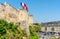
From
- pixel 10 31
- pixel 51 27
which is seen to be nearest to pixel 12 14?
pixel 10 31

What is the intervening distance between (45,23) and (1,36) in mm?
35747

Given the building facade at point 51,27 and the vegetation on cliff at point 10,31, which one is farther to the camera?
the building facade at point 51,27

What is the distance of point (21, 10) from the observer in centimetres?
3278

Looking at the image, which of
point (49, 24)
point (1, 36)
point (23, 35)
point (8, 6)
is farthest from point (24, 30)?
point (49, 24)

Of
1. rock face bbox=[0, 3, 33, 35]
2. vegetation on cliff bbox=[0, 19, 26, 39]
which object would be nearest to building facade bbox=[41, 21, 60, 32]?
rock face bbox=[0, 3, 33, 35]

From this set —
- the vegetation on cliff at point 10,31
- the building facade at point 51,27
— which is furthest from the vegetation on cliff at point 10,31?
the building facade at point 51,27

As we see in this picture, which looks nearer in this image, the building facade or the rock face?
the rock face

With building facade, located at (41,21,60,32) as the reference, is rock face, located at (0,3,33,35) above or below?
above

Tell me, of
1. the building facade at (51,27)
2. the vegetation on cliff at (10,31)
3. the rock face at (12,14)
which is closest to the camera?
the vegetation on cliff at (10,31)

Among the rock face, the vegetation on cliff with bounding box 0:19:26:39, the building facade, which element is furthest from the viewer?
the building facade

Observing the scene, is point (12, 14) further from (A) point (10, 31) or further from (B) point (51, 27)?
(B) point (51, 27)

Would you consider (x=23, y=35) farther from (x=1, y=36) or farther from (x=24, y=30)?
(x=1, y=36)

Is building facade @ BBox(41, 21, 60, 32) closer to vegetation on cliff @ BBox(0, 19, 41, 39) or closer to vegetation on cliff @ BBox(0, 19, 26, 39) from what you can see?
vegetation on cliff @ BBox(0, 19, 41, 39)

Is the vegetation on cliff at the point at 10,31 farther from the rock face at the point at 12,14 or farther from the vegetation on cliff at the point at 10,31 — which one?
→ the rock face at the point at 12,14
